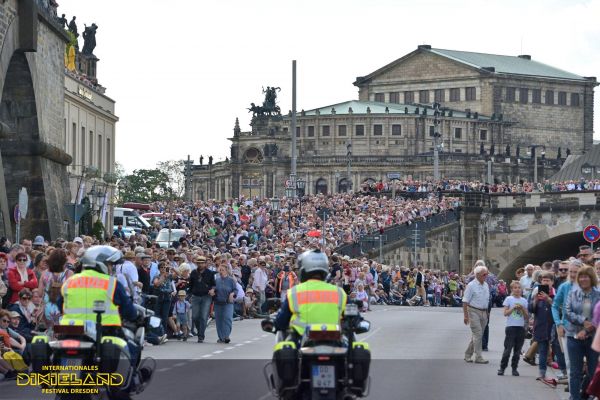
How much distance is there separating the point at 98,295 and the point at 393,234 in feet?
188

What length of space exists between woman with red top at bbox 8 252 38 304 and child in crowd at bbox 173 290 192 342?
804 centimetres

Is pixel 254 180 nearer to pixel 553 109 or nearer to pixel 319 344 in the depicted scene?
pixel 553 109

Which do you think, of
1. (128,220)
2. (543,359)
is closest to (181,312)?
(543,359)

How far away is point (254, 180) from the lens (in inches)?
6575

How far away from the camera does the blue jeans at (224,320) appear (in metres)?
29.7

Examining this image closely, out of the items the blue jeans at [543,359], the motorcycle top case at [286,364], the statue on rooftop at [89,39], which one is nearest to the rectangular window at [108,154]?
the statue on rooftop at [89,39]

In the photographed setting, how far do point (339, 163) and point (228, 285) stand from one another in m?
135

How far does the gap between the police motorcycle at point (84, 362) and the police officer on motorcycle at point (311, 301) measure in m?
1.51

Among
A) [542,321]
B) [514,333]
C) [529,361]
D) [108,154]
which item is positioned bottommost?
[529,361]

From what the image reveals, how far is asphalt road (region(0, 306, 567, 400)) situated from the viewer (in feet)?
63.6

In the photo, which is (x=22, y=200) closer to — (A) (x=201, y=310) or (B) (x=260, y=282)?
(A) (x=201, y=310)

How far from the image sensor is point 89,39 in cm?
10162

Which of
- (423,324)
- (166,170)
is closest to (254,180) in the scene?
(166,170)

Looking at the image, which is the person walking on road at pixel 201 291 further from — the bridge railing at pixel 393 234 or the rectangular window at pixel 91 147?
the rectangular window at pixel 91 147
